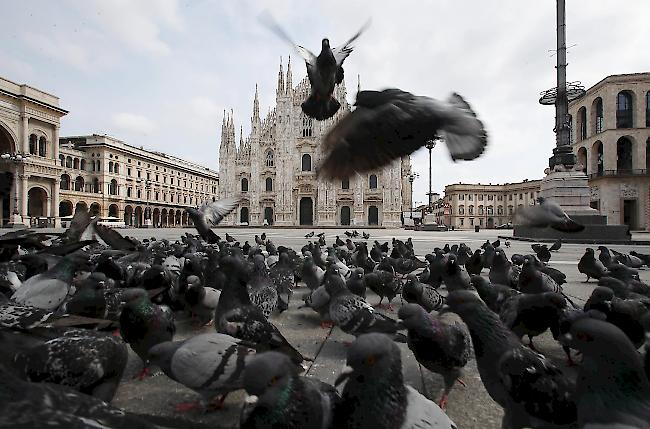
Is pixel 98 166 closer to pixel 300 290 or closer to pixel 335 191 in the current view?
pixel 335 191

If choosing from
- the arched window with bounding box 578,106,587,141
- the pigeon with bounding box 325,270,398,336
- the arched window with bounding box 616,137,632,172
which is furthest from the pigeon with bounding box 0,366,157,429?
the arched window with bounding box 578,106,587,141

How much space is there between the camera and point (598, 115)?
43969 mm

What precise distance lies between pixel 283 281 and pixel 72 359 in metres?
3.30

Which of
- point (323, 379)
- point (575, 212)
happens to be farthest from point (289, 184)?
point (323, 379)

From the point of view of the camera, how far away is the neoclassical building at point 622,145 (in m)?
41.2

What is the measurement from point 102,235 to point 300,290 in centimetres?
429

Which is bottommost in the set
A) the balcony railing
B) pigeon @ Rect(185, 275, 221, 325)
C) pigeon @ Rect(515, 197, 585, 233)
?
pigeon @ Rect(185, 275, 221, 325)

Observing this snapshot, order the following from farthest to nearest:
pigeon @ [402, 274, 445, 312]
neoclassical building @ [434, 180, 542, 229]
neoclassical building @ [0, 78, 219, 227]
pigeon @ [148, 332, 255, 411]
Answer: neoclassical building @ [434, 180, 542, 229] → neoclassical building @ [0, 78, 219, 227] → pigeon @ [402, 274, 445, 312] → pigeon @ [148, 332, 255, 411]

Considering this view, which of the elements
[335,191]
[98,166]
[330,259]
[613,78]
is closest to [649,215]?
[613,78]

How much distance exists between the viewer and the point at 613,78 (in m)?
41.2

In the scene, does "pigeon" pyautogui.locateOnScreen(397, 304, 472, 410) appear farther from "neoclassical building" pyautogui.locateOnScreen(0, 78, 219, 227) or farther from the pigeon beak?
"neoclassical building" pyautogui.locateOnScreen(0, 78, 219, 227)

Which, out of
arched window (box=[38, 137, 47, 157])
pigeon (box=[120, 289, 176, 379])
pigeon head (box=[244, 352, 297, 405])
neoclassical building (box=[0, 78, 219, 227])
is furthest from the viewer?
arched window (box=[38, 137, 47, 157])

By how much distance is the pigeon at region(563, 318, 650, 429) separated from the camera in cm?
144

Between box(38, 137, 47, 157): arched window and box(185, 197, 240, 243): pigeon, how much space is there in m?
50.0
